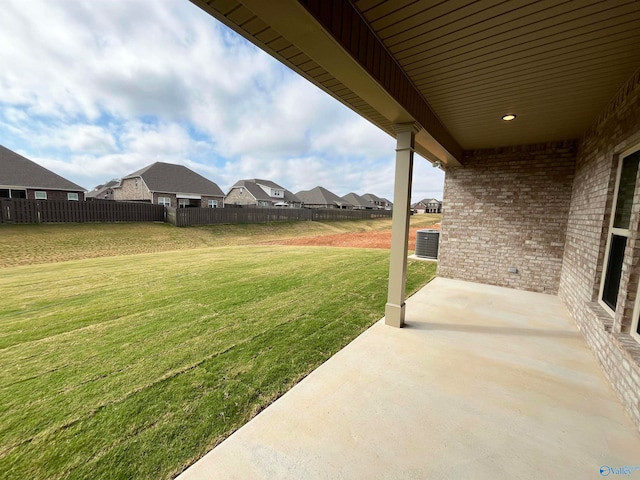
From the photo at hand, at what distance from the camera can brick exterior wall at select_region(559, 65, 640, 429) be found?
2.30 meters

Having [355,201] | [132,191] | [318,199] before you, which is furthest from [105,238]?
[355,201]

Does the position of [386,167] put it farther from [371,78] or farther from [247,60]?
[371,78]

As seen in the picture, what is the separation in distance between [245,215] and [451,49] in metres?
18.7

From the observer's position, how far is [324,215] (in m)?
25.2

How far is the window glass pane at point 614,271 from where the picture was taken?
2910 mm

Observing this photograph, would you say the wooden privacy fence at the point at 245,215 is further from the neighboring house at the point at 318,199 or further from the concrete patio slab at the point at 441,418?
the concrete patio slab at the point at 441,418

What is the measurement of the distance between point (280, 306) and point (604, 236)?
447 cm

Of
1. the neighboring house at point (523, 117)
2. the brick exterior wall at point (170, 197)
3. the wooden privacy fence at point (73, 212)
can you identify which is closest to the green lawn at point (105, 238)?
the wooden privacy fence at point (73, 212)

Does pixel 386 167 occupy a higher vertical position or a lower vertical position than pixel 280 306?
higher

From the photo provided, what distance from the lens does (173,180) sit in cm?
2489

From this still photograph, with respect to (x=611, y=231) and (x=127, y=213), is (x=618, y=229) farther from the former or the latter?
(x=127, y=213)

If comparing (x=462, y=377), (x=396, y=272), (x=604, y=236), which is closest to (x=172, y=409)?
(x=462, y=377)

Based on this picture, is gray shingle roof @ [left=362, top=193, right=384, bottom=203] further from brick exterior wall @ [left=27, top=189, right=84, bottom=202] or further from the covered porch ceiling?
the covered porch ceiling

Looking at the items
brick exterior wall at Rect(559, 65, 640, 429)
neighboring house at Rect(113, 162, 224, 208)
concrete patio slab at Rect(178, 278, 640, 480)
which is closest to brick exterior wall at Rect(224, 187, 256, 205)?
neighboring house at Rect(113, 162, 224, 208)
